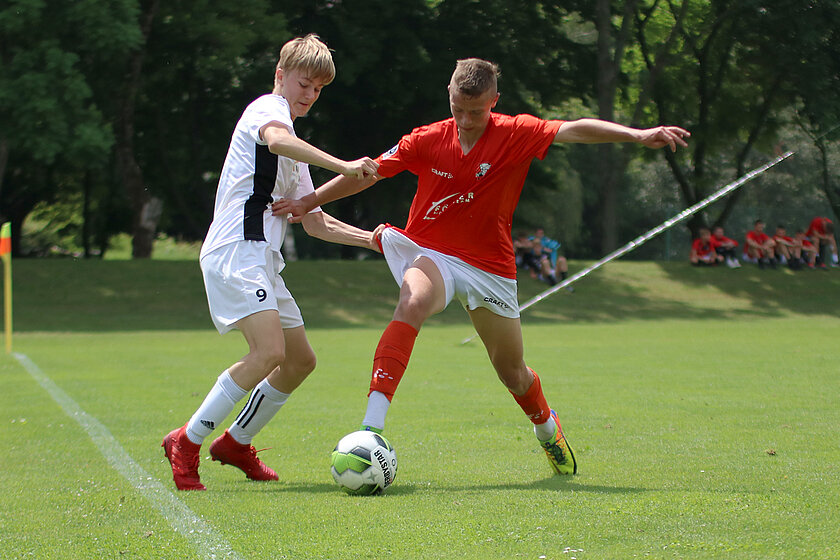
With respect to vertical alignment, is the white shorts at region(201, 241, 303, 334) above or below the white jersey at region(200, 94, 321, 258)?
below

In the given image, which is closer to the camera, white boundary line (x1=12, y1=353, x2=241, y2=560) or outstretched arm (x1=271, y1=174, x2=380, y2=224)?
white boundary line (x1=12, y1=353, x2=241, y2=560)

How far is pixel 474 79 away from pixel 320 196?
3.76 ft

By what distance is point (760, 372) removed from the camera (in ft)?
→ 37.7

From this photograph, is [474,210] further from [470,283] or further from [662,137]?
[662,137]

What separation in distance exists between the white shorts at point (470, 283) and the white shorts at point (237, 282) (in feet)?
2.35

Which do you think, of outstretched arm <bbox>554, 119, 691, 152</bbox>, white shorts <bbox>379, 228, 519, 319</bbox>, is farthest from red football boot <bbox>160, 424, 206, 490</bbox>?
outstretched arm <bbox>554, 119, 691, 152</bbox>

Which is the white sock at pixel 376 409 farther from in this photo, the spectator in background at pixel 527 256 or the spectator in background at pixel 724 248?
the spectator in background at pixel 724 248

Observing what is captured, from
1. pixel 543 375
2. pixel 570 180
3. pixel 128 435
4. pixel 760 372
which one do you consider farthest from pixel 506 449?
pixel 570 180

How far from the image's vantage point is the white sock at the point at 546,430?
19.0 feet

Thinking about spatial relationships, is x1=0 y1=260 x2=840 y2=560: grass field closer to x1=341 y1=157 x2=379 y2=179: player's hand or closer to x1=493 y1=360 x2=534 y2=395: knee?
x1=493 y1=360 x2=534 y2=395: knee

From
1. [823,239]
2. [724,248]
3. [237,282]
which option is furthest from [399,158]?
[823,239]

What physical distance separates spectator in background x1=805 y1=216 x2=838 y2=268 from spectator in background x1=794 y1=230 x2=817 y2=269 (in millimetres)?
140

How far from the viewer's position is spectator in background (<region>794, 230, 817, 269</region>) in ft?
96.2

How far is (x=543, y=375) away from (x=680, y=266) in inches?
765
